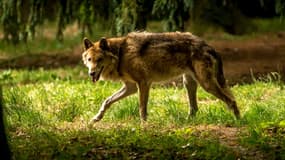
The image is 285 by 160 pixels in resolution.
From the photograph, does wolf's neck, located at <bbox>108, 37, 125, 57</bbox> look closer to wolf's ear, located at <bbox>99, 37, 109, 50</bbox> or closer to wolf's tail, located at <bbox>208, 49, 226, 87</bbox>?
wolf's ear, located at <bbox>99, 37, 109, 50</bbox>

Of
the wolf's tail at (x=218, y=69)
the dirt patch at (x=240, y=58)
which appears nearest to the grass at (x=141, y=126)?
the wolf's tail at (x=218, y=69)

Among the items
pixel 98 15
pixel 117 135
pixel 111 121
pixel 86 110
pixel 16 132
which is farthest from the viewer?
pixel 98 15

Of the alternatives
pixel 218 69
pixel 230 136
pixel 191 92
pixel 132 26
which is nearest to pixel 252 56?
pixel 132 26

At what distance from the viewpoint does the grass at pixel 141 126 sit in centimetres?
812

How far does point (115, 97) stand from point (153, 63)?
0.69 metres

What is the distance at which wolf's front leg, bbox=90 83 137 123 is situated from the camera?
1017cm

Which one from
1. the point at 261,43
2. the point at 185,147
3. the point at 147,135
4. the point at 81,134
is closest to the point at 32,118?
the point at 81,134

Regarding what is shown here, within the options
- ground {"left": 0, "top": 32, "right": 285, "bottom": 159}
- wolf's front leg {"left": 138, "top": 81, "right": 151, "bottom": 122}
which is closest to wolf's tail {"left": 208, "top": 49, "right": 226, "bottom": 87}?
wolf's front leg {"left": 138, "top": 81, "right": 151, "bottom": 122}

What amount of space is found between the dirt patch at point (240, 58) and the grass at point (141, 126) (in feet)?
10.2

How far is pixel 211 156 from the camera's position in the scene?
7914mm

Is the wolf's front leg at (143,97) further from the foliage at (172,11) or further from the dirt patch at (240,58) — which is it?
the dirt patch at (240,58)

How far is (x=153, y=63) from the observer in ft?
33.8

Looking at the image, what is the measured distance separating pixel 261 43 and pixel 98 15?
21.1 feet

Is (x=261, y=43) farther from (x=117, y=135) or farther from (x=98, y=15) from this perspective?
(x=117, y=135)
